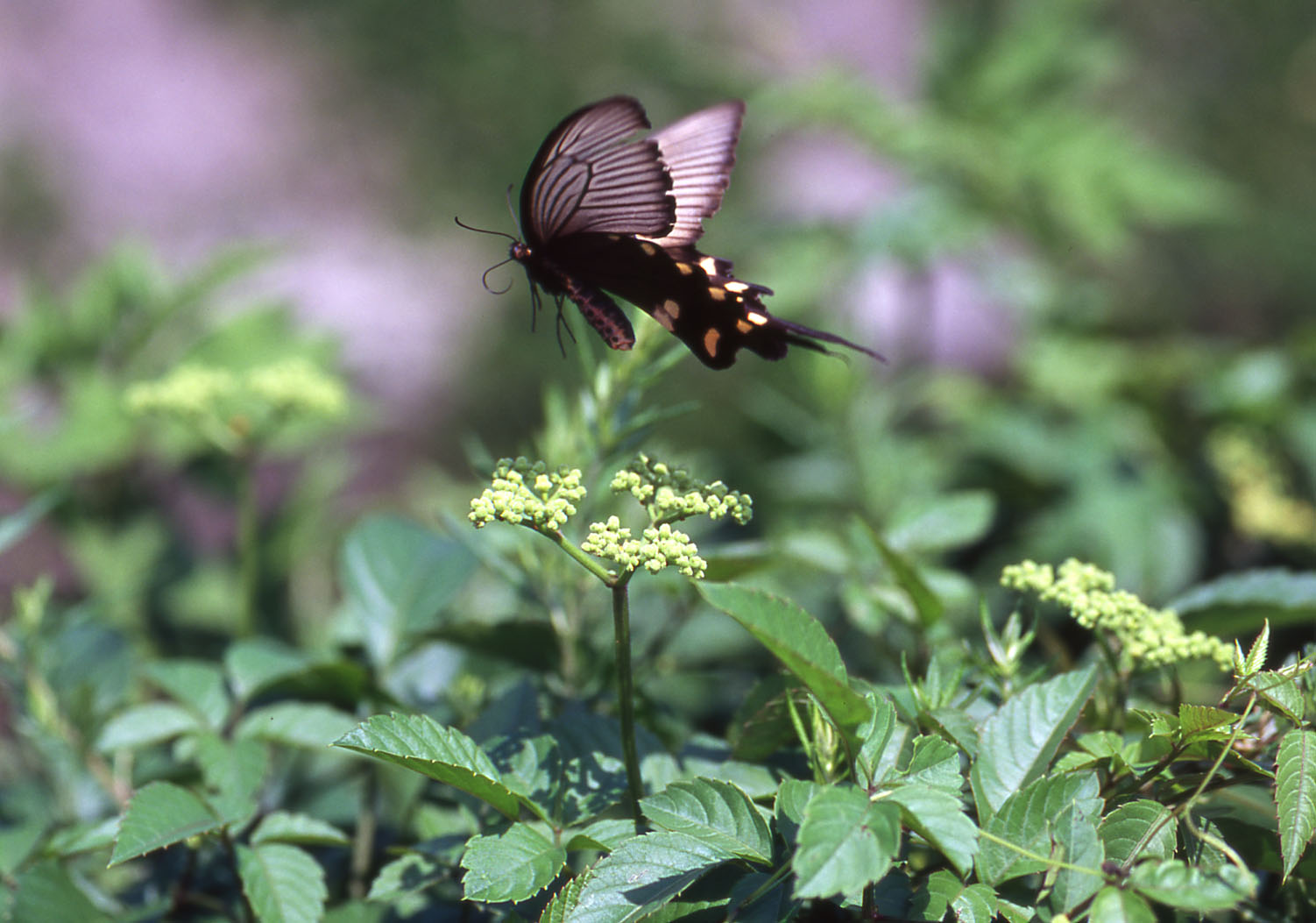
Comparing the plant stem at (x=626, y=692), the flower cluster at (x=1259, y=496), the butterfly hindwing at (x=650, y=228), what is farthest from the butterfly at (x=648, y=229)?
the flower cluster at (x=1259, y=496)

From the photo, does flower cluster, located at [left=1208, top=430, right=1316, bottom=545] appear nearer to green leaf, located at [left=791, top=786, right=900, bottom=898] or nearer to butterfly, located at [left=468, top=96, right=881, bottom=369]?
butterfly, located at [left=468, top=96, right=881, bottom=369]

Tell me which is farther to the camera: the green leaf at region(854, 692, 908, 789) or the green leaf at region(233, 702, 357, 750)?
the green leaf at region(233, 702, 357, 750)

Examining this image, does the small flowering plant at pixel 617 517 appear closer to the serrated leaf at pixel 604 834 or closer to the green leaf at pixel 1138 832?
the serrated leaf at pixel 604 834

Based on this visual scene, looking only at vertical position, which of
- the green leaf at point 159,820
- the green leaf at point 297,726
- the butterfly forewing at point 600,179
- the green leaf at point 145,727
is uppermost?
the butterfly forewing at point 600,179

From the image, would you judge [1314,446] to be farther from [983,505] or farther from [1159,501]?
[983,505]

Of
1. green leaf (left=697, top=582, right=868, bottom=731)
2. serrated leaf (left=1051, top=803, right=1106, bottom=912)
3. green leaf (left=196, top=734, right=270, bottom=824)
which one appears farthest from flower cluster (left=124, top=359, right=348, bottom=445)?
serrated leaf (left=1051, top=803, right=1106, bottom=912)
